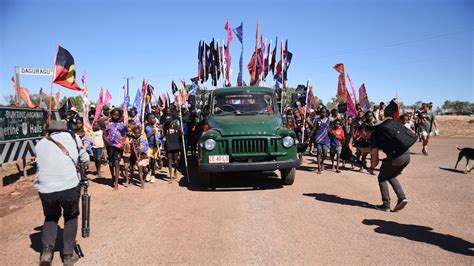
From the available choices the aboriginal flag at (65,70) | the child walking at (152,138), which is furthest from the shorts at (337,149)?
the aboriginal flag at (65,70)

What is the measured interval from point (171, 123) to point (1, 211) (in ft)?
14.3

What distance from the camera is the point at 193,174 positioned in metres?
10.1

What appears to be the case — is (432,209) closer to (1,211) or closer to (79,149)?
(79,149)

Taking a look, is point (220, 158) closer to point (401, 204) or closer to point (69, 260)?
point (401, 204)

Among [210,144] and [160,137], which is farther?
[160,137]

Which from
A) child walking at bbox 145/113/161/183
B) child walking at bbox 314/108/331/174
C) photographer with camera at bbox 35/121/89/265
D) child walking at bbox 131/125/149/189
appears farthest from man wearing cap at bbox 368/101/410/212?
child walking at bbox 145/113/161/183

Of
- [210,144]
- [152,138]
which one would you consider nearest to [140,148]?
[152,138]

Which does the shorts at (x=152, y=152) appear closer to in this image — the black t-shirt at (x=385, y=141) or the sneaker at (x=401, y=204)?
the black t-shirt at (x=385, y=141)

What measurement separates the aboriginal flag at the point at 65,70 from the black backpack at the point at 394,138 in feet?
18.9

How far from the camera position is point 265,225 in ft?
17.9

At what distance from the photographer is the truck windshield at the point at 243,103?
8.82 meters

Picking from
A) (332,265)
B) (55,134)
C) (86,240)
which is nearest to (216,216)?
(86,240)

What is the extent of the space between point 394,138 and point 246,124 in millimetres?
2899

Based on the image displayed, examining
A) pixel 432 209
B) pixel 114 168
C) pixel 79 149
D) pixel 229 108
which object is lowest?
pixel 432 209
